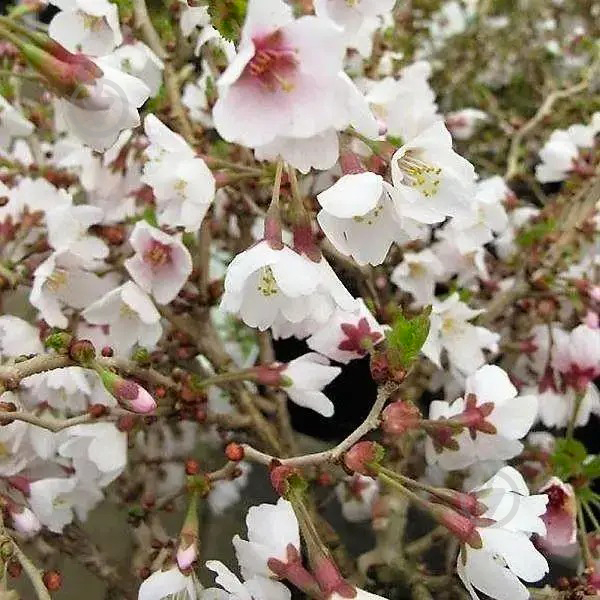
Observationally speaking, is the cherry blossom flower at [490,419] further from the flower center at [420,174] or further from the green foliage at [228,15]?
the green foliage at [228,15]

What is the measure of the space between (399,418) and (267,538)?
0.15 meters

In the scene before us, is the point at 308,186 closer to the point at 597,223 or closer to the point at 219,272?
the point at 219,272

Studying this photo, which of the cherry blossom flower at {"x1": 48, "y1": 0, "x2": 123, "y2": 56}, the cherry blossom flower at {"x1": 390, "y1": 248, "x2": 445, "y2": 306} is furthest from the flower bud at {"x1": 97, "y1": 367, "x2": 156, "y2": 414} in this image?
the cherry blossom flower at {"x1": 390, "y1": 248, "x2": 445, "y2": 306}

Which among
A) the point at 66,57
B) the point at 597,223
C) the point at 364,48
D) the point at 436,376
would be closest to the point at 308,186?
the point at 364,48

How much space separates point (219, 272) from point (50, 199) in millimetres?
332

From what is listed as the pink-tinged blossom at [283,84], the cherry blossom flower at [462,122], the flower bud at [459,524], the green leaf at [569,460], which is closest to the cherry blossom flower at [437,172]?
the pink-tinged blossom at [283,84]

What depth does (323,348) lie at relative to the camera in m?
0.83

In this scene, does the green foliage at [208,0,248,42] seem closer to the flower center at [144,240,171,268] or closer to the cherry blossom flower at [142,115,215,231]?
the cherry blossom flower at [142,115,215,231]

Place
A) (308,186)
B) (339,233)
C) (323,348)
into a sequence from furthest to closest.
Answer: (308,186) < (323,348) < (339,233)

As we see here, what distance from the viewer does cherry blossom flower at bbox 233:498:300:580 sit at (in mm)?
668

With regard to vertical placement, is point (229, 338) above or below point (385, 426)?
below

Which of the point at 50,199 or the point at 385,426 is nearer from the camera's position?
the point at 385,426

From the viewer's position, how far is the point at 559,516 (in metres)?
0.78

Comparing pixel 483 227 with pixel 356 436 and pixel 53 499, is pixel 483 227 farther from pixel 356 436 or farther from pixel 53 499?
pixel 53 499
